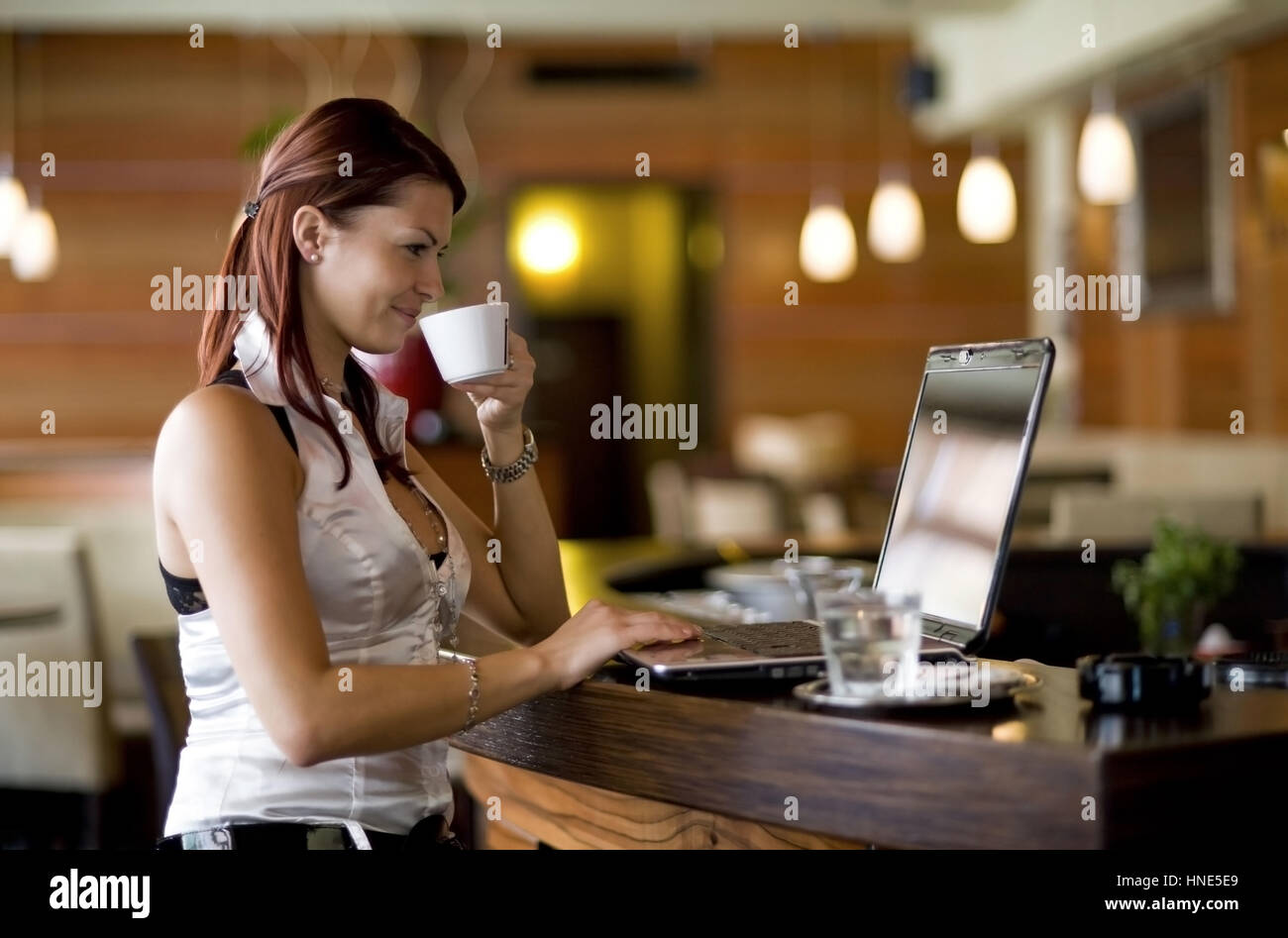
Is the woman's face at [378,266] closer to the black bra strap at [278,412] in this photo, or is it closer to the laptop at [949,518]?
the black bra strap at [278,412]

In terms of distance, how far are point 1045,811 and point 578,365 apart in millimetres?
10403

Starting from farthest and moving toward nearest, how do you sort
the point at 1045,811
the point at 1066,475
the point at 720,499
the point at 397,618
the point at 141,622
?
the point at 720,499
the point at 1066,475
the point at 141,622
the point at 397,618
the point at 1045,811

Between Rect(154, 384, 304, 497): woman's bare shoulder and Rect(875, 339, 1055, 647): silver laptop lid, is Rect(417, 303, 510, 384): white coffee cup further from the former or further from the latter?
Rect(875, 339, 1055, 647): silver laptop lid

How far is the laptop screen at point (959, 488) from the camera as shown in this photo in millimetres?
1421

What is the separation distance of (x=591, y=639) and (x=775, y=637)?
0.88ft

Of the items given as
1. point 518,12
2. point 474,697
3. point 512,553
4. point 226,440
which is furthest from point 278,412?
point 518,12

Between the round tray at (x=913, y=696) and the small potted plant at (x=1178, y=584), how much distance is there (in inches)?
88.1

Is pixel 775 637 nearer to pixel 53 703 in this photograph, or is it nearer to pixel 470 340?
pixel 470 340

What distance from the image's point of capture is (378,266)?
4.97 feet

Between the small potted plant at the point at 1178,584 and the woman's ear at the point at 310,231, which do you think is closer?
the woman's ear at the point at 310,231

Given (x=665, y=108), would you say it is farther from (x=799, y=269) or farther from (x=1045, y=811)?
(x=1045, y=811)

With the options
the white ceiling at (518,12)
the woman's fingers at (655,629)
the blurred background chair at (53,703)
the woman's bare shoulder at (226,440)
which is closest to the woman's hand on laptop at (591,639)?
the woman's fingers at (655,629)

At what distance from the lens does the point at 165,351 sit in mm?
9859
